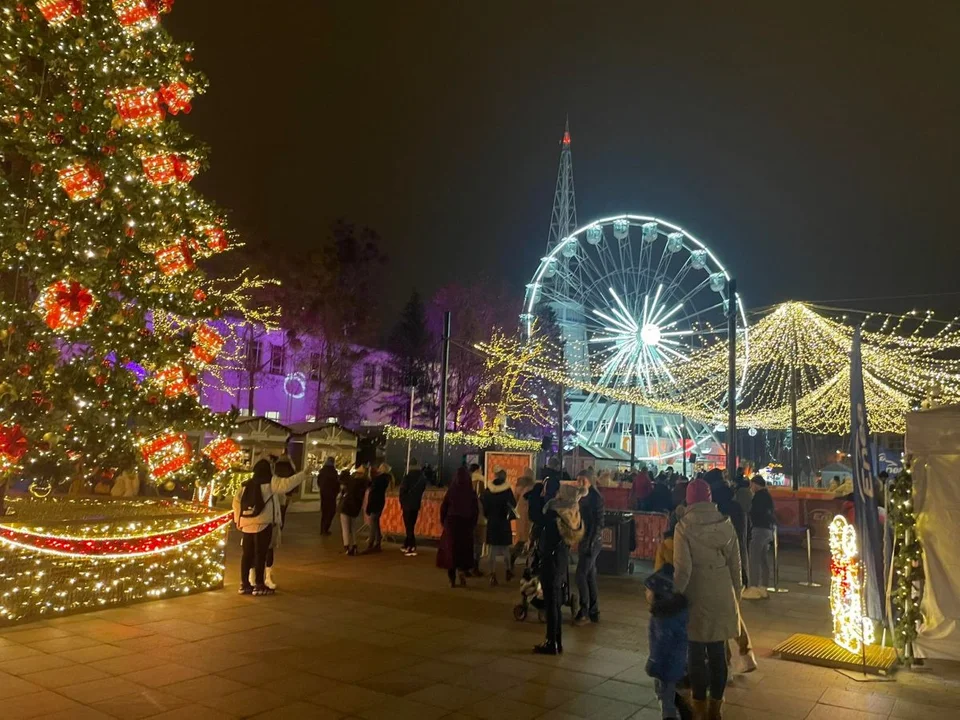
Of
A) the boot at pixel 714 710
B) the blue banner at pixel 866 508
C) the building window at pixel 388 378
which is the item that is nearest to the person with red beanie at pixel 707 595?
the boot at pixel 714 710

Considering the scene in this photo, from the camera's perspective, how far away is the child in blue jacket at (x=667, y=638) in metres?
4.72

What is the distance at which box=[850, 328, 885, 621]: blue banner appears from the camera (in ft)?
22.1

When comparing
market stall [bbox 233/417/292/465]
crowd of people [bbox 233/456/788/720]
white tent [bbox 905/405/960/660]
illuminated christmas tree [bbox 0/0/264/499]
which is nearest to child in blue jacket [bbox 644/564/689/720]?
crowd of people [bbox 233/456/788/720]

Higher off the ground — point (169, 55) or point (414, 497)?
point (169, 55)

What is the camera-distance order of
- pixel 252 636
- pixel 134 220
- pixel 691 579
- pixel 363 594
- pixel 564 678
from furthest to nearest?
pixel 363 594 → pixel 134 220 → pixel 252 636 → pixel 564 678 → pixel 691 579

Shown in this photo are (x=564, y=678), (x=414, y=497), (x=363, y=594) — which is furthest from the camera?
(x=414, y=497)

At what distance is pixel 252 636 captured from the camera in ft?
23.1

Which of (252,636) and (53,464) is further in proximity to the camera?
(53,464)

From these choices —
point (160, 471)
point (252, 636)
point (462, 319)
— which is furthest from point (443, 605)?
point (462, 319)

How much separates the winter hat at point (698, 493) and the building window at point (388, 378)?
1463 inches

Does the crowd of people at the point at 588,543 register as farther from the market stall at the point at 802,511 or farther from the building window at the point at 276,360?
the building window at the point at 276,360

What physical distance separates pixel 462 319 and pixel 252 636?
30252 mm

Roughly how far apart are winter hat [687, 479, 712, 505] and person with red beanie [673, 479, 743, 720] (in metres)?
0.13

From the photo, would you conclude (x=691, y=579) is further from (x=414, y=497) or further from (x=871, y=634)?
(x=414, y=497)
